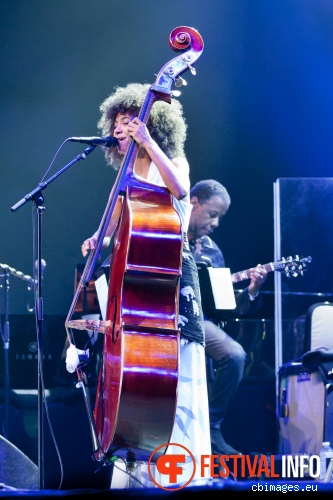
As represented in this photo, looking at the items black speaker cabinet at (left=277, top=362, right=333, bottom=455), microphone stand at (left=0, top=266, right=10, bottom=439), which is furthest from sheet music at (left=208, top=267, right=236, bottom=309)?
microphone stand at (left=0, top=266, right=10, bottom=439)

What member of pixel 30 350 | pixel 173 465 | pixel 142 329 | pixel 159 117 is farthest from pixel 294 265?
pixel 142 329

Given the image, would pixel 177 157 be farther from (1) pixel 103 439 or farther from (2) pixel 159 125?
(1) pixel 103 439

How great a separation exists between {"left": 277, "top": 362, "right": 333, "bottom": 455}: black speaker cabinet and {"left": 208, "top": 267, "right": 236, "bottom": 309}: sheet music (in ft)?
1.94

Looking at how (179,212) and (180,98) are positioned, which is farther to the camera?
(180,98)

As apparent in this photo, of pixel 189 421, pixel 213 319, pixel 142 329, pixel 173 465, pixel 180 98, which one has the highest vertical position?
pixel 180 98

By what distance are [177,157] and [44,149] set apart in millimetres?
3717

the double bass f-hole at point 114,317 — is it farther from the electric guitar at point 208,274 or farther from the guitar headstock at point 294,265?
the guitar headstock at point 294,265

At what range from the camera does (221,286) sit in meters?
4.82

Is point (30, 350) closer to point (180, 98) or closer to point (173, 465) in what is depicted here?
point (173, 465)

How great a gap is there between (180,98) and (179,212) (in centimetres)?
373

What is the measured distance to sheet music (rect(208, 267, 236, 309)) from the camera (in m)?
4.81

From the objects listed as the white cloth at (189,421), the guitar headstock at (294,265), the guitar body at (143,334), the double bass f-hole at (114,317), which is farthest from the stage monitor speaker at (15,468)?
the guitar headstock at (294,265)

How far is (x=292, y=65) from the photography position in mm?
6297

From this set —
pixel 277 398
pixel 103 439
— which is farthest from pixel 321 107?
pixel 103 439
